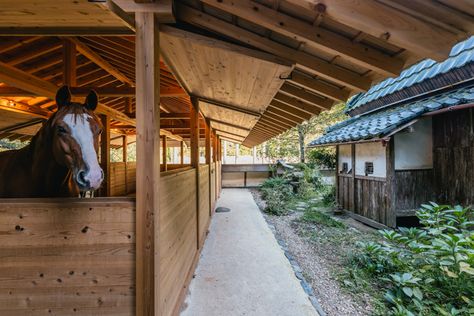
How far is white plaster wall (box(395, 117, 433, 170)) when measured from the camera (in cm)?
597

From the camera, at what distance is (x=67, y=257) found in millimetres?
1617

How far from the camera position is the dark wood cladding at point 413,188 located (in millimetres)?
5910

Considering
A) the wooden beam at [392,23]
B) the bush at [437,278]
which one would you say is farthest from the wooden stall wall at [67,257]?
the bush at [437,278]

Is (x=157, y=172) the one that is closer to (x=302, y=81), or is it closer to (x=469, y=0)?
(x=302, y=81)

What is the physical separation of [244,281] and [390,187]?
429 centimetres

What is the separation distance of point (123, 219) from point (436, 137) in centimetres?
691

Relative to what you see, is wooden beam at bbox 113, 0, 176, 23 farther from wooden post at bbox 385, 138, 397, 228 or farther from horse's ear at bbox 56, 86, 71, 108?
wooden post at bbox 385, 138, 397, 228

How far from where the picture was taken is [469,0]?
1273 mm

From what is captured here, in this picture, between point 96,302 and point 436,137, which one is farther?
point 436,137

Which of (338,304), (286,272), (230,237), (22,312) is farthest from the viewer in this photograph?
(230,237)

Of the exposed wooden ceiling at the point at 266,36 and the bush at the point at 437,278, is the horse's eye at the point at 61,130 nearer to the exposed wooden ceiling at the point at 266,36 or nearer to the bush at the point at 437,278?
the exposed wooden ceiling at the point at 266,36

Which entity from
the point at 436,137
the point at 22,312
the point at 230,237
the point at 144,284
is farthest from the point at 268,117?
the point at 22,312

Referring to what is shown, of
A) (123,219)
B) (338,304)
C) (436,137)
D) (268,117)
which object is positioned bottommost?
(338,304)

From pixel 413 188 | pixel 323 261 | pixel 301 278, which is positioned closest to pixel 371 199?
pixel 413 188
